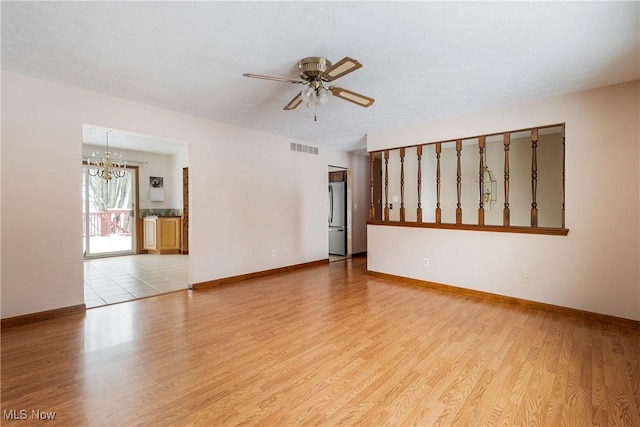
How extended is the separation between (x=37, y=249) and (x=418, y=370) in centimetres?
390

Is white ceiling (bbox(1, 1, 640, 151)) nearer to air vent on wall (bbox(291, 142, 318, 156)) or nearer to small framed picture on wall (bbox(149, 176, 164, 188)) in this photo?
air vent on wall (bbox(291, 142, 318, 156))

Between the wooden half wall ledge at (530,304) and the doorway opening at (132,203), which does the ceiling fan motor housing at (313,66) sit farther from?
the doorway opening at (132,203)

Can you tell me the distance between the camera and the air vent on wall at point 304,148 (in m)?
5.79

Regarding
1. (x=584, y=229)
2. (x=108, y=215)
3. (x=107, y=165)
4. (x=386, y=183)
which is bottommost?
(x=584, y=229)

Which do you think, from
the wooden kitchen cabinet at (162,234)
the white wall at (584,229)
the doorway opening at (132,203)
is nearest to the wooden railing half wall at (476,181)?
the white wall at (584,229)

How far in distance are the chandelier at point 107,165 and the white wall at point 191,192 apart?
2.95 m

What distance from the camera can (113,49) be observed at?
2.49 m

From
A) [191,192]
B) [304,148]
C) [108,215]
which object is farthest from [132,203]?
[304,148]

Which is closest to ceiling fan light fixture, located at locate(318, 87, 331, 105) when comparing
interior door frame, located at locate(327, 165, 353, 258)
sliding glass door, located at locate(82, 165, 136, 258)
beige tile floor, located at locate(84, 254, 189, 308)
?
beige tile floor, located at locate(84, 254, 189, 308)

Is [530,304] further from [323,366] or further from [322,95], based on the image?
[322,95]

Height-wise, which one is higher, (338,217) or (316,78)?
(316,78)

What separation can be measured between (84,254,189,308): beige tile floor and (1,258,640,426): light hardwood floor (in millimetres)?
552

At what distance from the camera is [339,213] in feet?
23.6

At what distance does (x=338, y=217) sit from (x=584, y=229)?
4.61 meters
